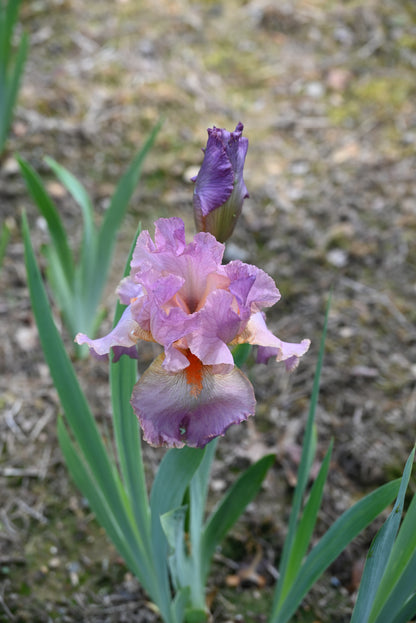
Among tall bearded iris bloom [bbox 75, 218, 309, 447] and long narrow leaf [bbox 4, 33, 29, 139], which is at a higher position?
tall bearded iris bloom [bbox 75, 218, 309, 447]

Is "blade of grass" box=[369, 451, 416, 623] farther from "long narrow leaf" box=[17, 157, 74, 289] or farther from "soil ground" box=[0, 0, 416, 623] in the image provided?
"long narrow leaf" box=[17, 157, 74, 289]

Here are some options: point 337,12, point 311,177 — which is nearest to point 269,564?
point 311,177

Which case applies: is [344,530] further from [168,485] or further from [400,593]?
[168,485]

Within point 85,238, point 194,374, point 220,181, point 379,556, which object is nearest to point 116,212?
point 85,238

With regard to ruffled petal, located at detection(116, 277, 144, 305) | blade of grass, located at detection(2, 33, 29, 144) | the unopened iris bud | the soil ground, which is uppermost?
the unopened iris bud

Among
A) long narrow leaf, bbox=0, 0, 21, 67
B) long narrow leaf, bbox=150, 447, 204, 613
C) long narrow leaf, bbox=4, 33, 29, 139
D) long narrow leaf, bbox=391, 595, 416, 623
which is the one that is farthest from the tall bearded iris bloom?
long narrow leaf, bbox=0, 0, 21, 67

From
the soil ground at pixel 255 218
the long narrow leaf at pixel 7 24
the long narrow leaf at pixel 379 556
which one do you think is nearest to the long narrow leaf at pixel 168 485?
the long narrow leaf at pixel 379 556
